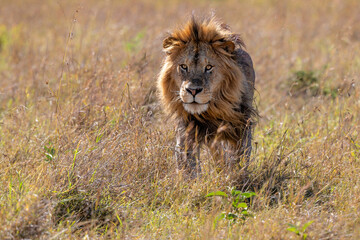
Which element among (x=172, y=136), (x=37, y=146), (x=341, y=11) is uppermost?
(x=341, y=11)

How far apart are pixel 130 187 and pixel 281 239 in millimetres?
1323

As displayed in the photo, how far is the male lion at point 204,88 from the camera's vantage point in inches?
175

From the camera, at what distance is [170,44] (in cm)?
476

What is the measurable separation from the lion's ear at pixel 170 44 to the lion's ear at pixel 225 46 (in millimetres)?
349

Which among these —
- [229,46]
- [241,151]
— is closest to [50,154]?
[241,151]

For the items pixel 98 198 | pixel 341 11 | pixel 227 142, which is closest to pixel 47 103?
pixel 227 142

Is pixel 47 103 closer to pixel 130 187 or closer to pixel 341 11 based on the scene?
pixel 130 187

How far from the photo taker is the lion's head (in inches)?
175

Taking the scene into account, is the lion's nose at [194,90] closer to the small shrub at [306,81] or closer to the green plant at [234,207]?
the green plant at [234,207]

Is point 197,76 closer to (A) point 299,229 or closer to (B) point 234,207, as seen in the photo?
(B) point 234,207

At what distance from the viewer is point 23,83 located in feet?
22.7

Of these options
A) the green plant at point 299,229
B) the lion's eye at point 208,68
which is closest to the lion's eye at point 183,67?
the lion's eye at point 208,68

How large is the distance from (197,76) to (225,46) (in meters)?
0.41

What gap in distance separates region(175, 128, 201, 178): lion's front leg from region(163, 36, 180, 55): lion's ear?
76cm
